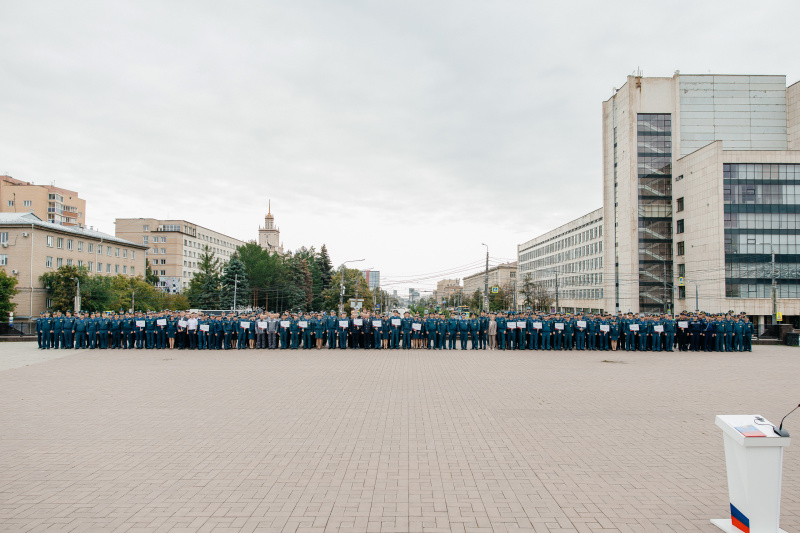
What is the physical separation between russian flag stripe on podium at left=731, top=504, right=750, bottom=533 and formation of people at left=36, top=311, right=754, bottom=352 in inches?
663

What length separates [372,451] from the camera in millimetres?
6820

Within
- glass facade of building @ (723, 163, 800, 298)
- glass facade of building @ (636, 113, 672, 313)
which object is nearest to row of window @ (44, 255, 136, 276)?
glass facade of building @ (636, 113, 672, 313)

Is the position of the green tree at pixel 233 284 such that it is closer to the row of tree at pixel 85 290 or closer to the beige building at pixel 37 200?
the row of tree at pixel 85 290

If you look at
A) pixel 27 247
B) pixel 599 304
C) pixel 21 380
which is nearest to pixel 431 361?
pixel 21 380

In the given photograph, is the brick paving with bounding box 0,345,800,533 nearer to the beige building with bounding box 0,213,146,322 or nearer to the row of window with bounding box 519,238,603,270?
the beige building with bounding box 0,213,146,322

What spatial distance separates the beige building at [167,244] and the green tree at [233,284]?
38.3 metres

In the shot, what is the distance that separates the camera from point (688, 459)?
6.55 metres

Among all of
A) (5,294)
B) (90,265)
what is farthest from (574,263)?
(5,294)

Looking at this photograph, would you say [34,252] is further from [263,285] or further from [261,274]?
[263,285]

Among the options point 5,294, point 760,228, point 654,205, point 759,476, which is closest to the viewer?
point 759,476

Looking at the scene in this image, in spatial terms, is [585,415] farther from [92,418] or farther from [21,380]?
[21,380]

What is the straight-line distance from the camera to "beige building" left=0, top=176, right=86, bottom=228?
8931 centimetres

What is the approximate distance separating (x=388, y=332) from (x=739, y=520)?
57.0ft

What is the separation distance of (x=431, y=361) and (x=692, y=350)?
12.8 m
